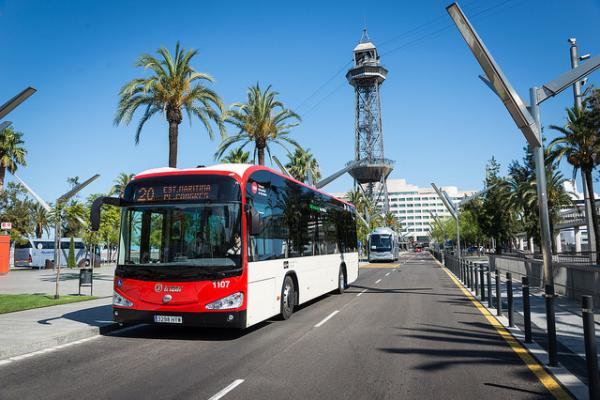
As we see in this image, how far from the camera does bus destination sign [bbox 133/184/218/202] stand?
8.95 m

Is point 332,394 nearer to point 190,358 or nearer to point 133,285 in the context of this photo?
point 190,358

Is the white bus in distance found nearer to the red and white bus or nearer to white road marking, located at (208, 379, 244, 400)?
the red and white bus

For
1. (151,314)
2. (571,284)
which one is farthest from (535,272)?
(151,314)

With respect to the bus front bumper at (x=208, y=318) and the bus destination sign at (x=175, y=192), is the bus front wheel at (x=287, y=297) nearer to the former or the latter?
the bus front bumper at (x=208, y=318)

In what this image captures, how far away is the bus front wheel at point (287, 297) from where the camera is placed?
11.0 metres

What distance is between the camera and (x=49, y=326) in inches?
391

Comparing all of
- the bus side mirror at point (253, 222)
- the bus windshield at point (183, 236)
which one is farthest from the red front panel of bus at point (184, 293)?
the bus side mirror at point (253, 222)

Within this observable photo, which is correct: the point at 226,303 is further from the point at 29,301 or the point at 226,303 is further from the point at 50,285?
the point at 50,285

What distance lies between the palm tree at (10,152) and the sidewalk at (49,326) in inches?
1407

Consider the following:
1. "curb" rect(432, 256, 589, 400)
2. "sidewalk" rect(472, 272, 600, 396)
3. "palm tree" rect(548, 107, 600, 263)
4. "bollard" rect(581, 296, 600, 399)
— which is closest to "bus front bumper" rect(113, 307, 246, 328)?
"curb" rect(432, 256, 589, 400)

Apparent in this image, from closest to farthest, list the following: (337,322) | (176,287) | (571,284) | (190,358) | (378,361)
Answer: (378,361), (190,358), (176,287), (337,322), (571,284)

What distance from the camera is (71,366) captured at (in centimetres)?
700

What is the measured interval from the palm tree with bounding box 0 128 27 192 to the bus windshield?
39.8 metres

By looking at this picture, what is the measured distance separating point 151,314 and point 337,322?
4.11 m
